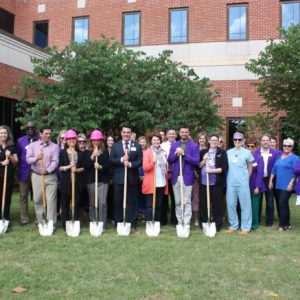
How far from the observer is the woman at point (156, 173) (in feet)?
26.1

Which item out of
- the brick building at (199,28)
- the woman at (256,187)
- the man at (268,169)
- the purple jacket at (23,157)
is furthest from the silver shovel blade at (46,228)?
the brick building at (199,28)

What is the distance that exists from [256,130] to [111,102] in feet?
22.3

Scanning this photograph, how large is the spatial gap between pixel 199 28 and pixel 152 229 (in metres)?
12.8

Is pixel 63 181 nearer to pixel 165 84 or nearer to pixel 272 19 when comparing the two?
pixel 165 84

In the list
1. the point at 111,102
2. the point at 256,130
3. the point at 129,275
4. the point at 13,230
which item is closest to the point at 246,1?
the point at 256,130

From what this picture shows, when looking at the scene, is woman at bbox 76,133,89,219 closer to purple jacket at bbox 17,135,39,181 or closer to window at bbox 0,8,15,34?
purple jacket at bbox 17,135,39,181

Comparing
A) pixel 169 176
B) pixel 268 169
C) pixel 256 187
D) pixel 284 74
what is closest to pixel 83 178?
pixel 169 176

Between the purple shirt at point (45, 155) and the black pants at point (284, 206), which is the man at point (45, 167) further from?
the black pants at point (284, 206)

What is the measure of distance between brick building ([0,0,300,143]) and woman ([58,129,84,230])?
9492mm

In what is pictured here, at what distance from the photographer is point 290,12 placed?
17547 millimetres

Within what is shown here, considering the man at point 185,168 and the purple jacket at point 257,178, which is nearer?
the man at point 185,168

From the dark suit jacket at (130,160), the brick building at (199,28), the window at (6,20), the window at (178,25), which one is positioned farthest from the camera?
the window at (6,20)

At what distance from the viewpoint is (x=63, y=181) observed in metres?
7.79

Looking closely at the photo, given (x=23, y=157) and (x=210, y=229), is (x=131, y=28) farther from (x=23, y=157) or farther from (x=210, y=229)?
(x=210, y=229)
